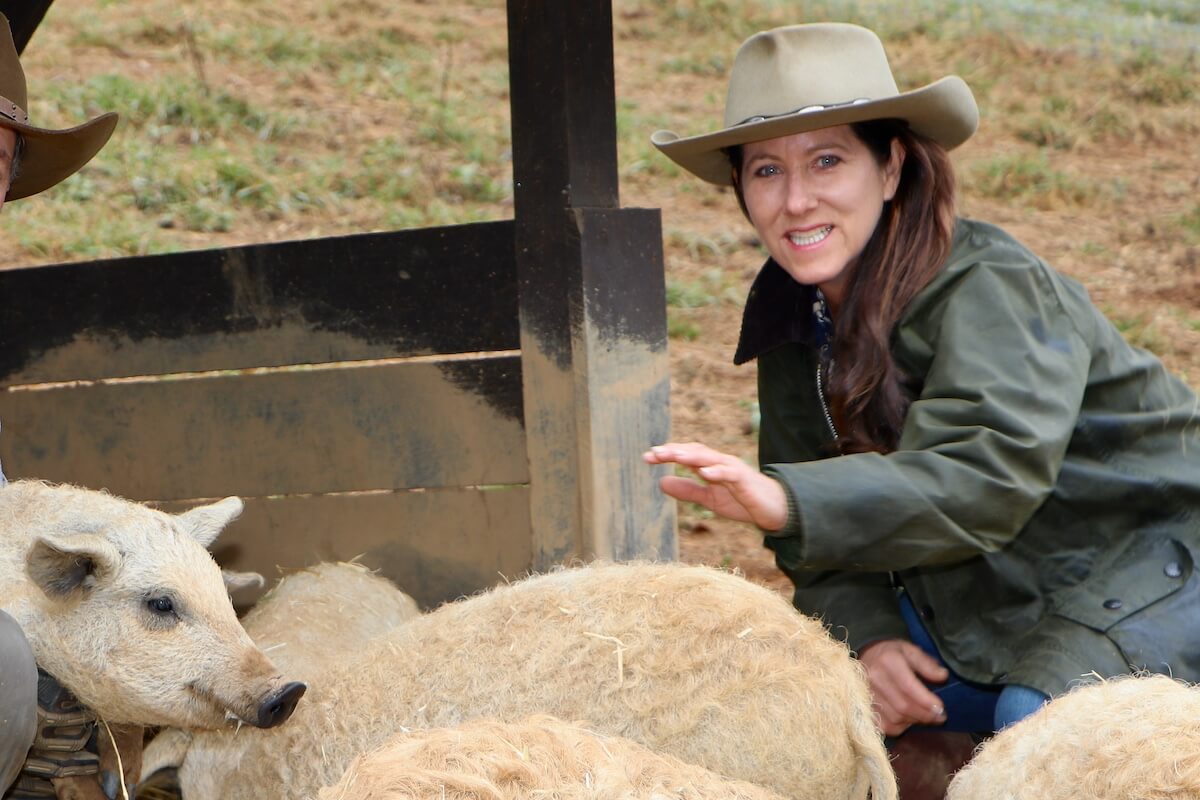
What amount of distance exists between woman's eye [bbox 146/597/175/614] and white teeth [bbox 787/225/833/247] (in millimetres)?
1529

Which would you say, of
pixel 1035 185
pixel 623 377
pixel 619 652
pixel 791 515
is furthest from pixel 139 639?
pixel 1035 185

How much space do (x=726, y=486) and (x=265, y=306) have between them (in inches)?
81.3

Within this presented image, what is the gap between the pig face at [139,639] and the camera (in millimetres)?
2662

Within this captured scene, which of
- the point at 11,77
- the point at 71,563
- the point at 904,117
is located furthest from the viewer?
the point at 11,77

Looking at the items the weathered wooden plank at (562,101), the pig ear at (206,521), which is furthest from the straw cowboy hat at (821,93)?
the pig ear at (206,521)

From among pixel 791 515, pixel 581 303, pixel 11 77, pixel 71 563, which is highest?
pixel 11 77

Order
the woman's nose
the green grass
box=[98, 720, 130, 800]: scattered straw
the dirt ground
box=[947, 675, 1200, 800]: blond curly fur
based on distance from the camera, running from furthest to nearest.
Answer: the green grass < the dirt ground < the woman's nose < box=[98, 720, 130, 800]: scattered straw < box=[947, 675, 1200, 800]: blond curly fur

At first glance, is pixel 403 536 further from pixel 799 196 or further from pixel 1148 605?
pixel 1148 605

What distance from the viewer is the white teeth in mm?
2990

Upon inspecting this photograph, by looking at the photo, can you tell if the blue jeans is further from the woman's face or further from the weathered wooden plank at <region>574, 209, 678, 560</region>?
the woman's face

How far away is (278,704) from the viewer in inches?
103

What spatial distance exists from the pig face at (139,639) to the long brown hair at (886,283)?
131 cm

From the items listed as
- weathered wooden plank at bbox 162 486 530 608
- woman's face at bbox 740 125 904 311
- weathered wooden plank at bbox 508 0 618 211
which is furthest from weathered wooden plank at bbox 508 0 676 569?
woman's face at bbox 740 125 904 311

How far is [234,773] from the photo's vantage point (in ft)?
9.20
